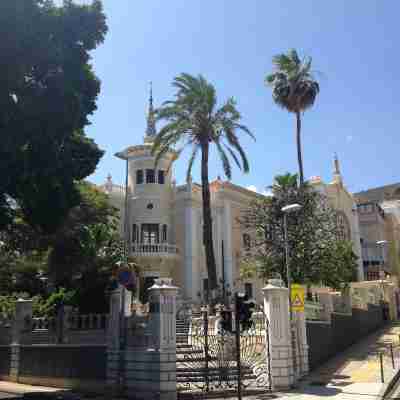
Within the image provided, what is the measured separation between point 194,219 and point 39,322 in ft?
55.3

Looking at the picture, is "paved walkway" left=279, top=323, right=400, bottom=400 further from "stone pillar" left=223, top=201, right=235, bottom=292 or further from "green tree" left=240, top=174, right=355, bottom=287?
"stone pillar" left=223, top=201, right=235, bottom=292

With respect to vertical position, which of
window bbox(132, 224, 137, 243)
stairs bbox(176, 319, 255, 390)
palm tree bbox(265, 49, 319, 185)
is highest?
palm tree bbox(265, 49, 319, 185)

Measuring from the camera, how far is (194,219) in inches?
1454

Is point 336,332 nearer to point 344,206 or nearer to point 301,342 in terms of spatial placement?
point 301,342

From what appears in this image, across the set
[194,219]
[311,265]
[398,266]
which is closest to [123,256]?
[194,219]

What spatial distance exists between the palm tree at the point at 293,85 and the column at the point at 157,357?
73.6 feet

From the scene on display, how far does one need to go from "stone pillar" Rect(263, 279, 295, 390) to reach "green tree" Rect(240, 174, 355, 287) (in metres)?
9.47

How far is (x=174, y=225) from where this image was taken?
3766cm

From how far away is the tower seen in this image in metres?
34.7

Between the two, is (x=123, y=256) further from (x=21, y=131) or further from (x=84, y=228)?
(x=21, y=131)

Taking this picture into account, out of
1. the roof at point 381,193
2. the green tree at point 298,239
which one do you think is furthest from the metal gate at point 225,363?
the roof at point 381,193

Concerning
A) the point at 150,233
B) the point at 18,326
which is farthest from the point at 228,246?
the point at 18,326

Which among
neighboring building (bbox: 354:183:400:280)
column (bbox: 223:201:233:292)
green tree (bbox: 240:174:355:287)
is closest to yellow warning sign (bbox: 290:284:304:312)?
green tree (bbox: 240:174:355:287)

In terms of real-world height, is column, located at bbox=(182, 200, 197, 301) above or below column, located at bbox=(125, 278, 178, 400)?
above
